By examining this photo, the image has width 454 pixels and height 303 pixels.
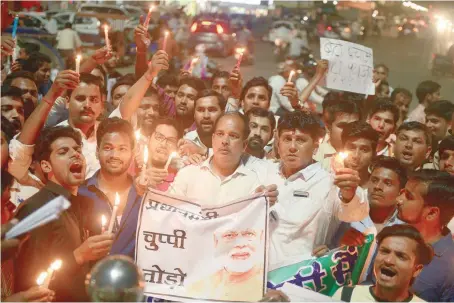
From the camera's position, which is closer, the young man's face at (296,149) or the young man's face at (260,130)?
the young man's face at (296,149)

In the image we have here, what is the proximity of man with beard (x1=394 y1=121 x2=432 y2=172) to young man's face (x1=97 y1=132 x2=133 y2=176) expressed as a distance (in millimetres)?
2494

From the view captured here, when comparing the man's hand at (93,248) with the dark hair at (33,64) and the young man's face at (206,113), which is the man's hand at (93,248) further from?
the dark hair at (33,64)

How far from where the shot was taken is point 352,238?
4309 mm

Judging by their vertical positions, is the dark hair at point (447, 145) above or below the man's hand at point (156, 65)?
below

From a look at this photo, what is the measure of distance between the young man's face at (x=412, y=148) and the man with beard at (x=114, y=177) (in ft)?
8.17

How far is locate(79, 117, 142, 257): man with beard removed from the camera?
4156 millimetres

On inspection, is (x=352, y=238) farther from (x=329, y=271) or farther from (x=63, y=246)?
(x=63, y=246)

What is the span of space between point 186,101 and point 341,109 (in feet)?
5.39

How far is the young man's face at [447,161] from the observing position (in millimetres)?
5410

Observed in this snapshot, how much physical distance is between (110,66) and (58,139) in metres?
6.14

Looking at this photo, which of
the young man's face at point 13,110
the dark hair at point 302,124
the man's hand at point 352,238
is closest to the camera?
the man's hand at point 352,238

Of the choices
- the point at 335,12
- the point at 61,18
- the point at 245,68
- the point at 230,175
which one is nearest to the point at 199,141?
the point at 230,175

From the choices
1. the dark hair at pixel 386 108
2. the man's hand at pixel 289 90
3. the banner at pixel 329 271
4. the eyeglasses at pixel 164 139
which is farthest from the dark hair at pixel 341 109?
the banner at pixel 329 271

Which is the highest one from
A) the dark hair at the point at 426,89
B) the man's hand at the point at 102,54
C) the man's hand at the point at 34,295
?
the dark hair at the point at 426,89
